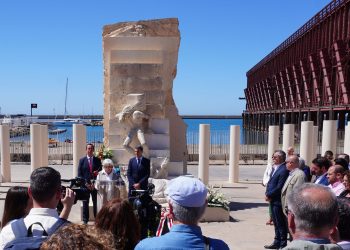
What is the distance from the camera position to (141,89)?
11.5 metres

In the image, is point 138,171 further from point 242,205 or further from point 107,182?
point 242,205

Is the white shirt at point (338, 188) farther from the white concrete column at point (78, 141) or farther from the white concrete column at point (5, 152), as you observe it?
the white concrete column at point (5, 152)

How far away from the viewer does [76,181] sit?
5.14m

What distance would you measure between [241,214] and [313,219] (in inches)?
329

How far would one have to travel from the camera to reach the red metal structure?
110 feet

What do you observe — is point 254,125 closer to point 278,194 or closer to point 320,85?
point 320,85

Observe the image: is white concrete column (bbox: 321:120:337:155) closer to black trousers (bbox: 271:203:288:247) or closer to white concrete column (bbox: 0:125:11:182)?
black trousers (bbox: 271:203:288:247)

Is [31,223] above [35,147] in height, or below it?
above

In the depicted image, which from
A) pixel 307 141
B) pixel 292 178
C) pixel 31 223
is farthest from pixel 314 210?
pixel 307 141

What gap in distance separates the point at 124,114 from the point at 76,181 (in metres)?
6.10

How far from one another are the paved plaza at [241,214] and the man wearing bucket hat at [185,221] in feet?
17.0

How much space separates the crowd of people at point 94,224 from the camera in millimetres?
1932

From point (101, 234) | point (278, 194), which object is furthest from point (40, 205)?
point (278, 194)

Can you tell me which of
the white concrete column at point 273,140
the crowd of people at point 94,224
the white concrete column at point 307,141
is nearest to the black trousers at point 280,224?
the crowd of people at point 94,224
